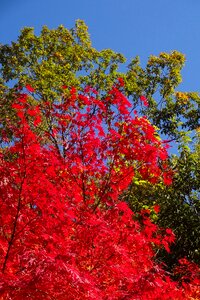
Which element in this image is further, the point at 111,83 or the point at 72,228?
the point at 111,83

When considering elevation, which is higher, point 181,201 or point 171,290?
point 181,201

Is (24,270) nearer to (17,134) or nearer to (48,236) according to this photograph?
(48,236)

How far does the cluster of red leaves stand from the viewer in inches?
245

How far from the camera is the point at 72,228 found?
352 inches

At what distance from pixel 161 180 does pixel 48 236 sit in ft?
37.2

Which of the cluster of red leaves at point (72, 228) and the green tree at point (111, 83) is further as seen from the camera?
the green tree at point (111, 83)

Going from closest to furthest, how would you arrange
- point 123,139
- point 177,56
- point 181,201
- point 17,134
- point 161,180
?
point 17,134, point 123,139, point 181,201, point 161,180, point 177,56

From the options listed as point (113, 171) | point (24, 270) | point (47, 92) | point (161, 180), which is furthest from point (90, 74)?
point (24, 270)

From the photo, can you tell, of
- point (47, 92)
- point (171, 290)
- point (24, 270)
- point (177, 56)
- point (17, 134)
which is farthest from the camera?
point (177, 56)

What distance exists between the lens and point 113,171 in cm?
1209

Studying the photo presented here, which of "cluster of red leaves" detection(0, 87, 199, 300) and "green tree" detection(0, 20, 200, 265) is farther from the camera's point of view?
"green tree" detection(0, 20, 200, 265)

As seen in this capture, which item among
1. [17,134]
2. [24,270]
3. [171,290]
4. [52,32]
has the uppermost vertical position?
[52,32]

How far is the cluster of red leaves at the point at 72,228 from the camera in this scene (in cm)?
622

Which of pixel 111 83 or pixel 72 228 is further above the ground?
pixel 111 83
